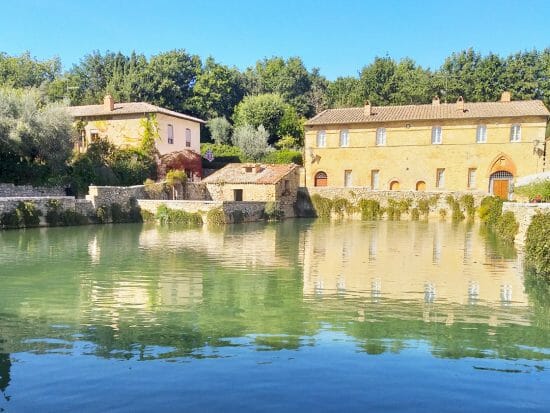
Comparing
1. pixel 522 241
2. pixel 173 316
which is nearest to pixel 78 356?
pixel 173 316

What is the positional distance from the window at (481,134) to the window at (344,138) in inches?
403

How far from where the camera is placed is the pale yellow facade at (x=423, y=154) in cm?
3853

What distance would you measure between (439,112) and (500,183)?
7.34 meters

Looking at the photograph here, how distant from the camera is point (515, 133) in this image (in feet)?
127

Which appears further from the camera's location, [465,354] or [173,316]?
[173,316]

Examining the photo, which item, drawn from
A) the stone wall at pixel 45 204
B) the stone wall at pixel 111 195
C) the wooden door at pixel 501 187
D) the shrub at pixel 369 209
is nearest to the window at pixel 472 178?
the wooden door at pixel 501 187

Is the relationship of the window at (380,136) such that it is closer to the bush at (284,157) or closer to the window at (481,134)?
the window at (481,134)

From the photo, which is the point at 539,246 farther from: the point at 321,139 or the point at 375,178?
the point at 321,139

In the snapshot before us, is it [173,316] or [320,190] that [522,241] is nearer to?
[173,316]

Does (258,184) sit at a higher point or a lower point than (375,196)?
higher

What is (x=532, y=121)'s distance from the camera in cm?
3784

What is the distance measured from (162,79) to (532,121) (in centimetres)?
3803

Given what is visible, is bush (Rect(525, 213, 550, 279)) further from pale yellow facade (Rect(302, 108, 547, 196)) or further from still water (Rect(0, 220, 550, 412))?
pale yellow facade (Rect(302, 108, 547, 196))

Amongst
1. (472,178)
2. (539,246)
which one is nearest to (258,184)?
(472,178)
